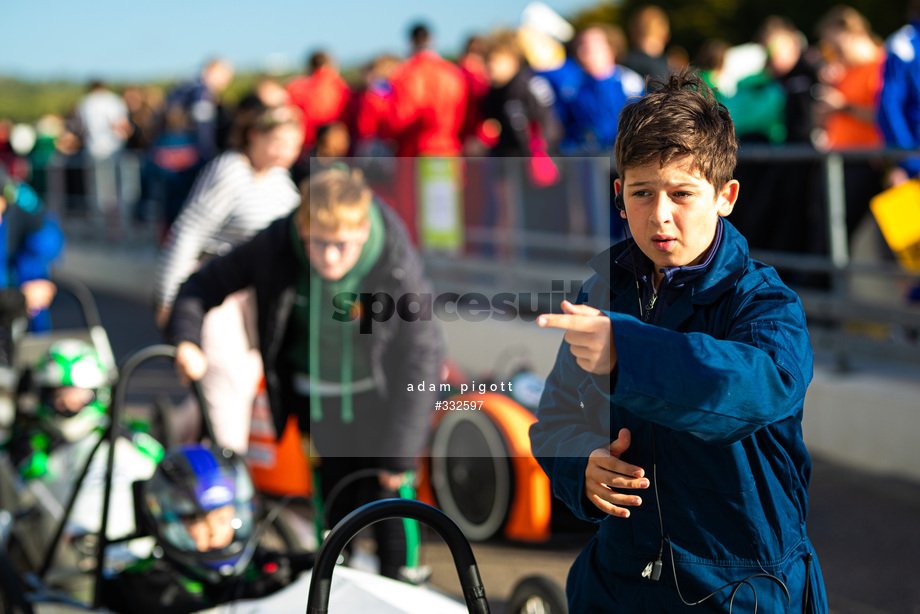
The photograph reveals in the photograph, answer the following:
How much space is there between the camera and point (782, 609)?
1.68 metres

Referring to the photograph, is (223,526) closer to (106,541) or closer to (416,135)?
(106,541)

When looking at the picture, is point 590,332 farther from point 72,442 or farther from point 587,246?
point 587,246

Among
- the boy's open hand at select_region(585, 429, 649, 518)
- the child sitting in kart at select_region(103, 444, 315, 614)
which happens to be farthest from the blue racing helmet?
the boy's open hand at select_region(585, 429, 649, 518)

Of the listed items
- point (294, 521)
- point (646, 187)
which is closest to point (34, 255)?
point (294, 521)

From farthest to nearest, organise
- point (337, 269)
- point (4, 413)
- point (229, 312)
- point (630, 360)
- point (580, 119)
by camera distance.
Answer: point (580, 119) < point (4, 413) < point (229, 312) < point (337, 269) < point (630, 360)

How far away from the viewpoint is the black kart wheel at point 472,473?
430cm

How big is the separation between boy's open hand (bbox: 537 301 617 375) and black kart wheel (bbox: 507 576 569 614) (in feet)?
5.25

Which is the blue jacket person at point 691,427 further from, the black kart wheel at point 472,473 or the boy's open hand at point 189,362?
the black kart wheel at point 472,473

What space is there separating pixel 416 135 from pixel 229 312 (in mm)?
3622

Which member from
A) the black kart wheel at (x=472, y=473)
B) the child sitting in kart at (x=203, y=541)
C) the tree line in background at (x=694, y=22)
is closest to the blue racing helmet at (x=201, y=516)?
the child sitting in kart at (x=203, y=541)

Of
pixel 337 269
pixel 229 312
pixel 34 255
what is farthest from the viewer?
pixel 34 255

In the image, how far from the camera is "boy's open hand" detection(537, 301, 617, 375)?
1363 millimetres

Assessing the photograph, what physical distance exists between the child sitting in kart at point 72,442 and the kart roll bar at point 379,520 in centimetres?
222

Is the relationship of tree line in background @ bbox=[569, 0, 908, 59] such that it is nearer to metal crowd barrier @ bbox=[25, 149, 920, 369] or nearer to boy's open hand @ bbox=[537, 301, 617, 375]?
metal crowd barrier @ bbox=[25, 149, 920, 369]
